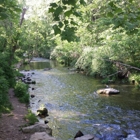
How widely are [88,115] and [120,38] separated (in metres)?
9.03

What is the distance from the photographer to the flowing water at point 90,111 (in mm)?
9875

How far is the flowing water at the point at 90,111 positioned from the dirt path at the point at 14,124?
1.41m

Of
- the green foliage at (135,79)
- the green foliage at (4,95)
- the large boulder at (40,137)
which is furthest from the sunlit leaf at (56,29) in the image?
the green foliage at (135,79)

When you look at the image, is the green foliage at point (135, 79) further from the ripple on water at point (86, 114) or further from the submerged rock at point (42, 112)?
the submerged rock at point (42, 112)

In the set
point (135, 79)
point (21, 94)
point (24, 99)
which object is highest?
point (135, 79)

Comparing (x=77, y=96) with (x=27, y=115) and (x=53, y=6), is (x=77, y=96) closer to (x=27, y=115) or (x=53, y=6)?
(x=27, y=115)

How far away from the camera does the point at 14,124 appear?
9.59 metres

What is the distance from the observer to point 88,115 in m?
12.2

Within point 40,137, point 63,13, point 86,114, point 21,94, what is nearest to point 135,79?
point 86,114

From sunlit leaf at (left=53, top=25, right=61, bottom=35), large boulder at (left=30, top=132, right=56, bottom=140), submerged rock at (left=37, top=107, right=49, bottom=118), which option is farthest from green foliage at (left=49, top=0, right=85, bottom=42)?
submerged rock at (left=37, top=107, right=49, bottom=118)

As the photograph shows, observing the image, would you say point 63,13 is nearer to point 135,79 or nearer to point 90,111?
point 90,111

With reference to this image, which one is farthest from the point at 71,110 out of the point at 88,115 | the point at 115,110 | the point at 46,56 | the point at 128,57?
the point at 46,56

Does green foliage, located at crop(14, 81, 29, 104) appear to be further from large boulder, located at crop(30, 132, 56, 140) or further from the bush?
large boulder, located at crop(30, 132, 56, 140)

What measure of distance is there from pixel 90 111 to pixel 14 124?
5.19 metres
